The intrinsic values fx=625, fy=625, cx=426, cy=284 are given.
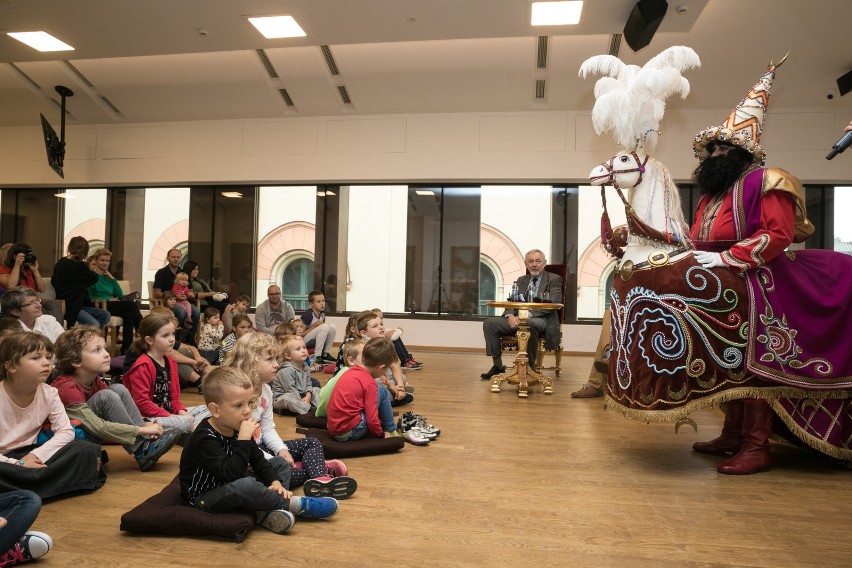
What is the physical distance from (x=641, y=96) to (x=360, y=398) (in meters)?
2.25

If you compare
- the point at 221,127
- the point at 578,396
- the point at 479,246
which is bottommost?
the point at 578,396

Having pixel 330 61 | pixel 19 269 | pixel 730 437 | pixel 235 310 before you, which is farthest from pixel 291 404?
pixel 330 61

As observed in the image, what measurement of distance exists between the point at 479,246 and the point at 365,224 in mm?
1918

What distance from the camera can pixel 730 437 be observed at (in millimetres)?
3521

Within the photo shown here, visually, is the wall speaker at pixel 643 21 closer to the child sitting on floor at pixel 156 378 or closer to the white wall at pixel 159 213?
the child sitting on floor at pixel 156 378

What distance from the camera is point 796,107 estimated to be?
891 centimetres

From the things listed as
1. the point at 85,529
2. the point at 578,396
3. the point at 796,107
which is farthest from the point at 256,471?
the point at 796,107

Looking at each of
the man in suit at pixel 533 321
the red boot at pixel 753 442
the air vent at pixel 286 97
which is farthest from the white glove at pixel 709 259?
the air vent at pixel 286 97

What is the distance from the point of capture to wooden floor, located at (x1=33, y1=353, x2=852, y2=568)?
2.00 metres

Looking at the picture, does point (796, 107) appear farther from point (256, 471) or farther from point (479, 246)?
point (256, 471)

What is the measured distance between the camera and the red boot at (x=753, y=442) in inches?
121

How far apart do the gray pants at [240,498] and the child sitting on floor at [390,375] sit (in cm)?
233

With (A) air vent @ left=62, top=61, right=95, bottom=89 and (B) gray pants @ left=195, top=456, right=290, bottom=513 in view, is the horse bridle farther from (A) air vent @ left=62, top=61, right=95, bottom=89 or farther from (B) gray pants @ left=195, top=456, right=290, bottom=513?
(A) air vent @ left=62, top=61, right=95, bottom=89

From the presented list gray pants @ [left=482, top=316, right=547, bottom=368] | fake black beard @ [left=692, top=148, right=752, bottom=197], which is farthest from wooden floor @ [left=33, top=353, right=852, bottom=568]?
gray pants @ [left=482, top=316, right=547, bottom=368]
